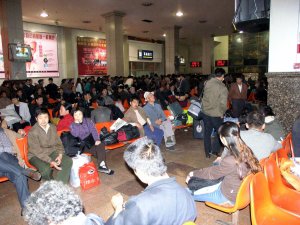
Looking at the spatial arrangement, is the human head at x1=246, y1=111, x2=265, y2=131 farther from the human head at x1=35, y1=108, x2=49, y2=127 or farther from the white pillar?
the human head at x1=35, y1=108, x2=49, y2=127

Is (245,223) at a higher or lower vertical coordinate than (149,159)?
lower

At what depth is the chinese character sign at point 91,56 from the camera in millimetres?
19078

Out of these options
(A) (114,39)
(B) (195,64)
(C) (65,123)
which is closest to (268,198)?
(C) (65,123)

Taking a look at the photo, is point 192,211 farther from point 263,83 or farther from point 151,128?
point 263,83

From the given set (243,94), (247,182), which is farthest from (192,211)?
(243,94)

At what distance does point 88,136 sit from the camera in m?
4.58

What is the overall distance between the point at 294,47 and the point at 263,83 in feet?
26.1

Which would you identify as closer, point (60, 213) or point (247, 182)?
point (60, 213)

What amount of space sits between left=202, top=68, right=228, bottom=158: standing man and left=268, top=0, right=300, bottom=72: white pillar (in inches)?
39.0

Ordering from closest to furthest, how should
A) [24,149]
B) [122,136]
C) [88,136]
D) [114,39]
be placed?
[24,149], [88,136], [122,136], [114,39]

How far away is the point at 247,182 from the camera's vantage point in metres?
2.23

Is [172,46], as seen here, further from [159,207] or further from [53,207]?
[53,207]

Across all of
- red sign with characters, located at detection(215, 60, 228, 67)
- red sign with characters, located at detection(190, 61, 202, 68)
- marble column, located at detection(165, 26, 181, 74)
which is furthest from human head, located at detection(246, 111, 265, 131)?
red sign with characters, located at detection(190, 61, 202, 68)

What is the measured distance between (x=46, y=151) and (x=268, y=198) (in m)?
3.09
